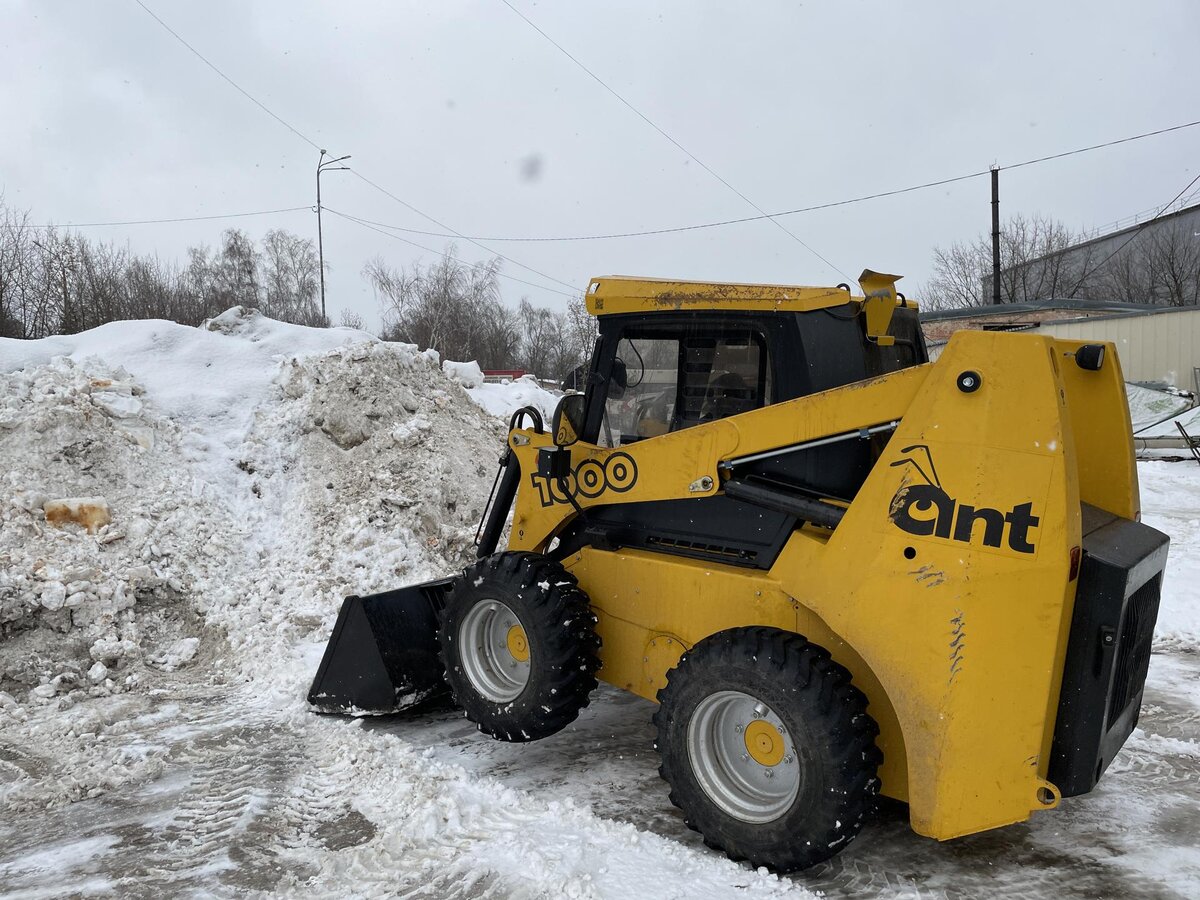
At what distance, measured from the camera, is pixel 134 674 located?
5801 millimetres

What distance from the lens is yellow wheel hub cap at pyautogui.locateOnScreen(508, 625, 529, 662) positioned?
4.42 metres

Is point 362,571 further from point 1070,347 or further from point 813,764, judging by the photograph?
point 1070,347

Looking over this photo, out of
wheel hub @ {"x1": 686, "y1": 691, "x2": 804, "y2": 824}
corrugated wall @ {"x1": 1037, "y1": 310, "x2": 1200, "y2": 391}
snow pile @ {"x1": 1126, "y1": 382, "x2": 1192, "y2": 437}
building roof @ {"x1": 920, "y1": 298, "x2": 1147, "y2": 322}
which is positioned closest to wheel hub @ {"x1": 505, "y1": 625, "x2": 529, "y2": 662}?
wheel hub @ {"x1": 686, "y1": 691, "x2": 804, "y2": 824}

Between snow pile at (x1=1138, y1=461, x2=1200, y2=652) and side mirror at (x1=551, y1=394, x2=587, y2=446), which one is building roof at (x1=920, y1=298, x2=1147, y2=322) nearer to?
snow pile at (x1=1138, y1=461, x2=1200, y2=652)

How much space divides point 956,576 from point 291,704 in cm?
408

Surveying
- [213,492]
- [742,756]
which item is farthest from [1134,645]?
[213,492]

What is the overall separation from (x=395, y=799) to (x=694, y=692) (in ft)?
5.15

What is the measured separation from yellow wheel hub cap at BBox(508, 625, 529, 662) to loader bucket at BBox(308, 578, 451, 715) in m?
0.83

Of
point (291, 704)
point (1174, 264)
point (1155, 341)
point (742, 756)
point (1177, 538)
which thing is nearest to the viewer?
point (742, 756)

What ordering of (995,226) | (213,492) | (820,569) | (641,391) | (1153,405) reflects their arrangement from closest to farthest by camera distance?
(820,569), (641,391), (213,492), (1153,405), (995,226)

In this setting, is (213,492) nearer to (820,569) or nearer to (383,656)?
(383,656)

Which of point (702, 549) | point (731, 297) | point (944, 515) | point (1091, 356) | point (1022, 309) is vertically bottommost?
point (702, 549)

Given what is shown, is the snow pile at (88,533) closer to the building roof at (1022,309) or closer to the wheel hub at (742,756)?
the wheel hub at (742,756)

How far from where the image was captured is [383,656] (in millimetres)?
4957
